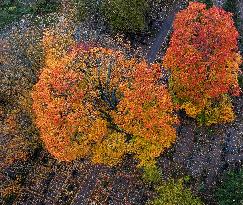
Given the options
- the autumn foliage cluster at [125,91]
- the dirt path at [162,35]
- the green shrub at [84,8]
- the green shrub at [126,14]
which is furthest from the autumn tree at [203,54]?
the green shrub at [84,8]

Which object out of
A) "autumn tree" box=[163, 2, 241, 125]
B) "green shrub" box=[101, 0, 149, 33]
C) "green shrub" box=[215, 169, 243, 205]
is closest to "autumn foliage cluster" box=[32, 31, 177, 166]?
"autumn tree" box=[163, 2, 241, 125]

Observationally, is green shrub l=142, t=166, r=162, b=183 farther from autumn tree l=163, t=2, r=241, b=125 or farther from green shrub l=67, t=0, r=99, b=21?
green shrub l=67, t=0, r=99, b=21

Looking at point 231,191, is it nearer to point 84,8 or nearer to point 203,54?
point 203,54

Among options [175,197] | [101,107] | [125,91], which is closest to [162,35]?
[101,107]

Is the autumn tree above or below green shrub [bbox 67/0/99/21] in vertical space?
above

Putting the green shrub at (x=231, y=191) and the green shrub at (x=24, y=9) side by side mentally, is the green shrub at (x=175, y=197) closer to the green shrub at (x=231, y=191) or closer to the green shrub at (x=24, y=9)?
the green shrub at (x=231, y=191)

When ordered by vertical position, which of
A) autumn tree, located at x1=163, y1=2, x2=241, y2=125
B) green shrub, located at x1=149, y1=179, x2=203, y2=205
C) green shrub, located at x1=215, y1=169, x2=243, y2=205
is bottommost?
green shrub, located at x1=149, y1=179, x2=203, y2=205
